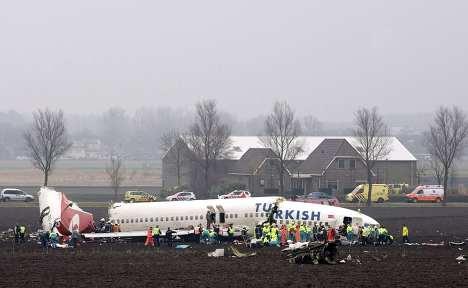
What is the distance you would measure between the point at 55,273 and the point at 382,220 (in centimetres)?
4527

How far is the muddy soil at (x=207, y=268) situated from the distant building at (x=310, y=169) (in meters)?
60.8

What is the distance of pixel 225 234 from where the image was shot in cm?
6562

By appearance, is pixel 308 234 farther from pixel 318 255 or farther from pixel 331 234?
pixel 318 255

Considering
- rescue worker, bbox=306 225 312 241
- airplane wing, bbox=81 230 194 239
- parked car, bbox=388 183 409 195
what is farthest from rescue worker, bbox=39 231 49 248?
parked car, bbox=388 183 409 195

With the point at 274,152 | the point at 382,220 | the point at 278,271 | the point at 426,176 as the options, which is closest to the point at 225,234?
the point at 278,271

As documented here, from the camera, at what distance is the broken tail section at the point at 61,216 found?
67.0m

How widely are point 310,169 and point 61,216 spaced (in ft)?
222

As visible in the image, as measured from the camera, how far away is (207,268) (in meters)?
48.9

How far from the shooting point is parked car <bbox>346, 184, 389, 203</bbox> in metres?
114

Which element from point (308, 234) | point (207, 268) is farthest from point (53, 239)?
point (207, 268)

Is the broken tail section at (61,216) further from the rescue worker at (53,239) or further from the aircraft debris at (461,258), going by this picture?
the aircraft debris at (461,258)

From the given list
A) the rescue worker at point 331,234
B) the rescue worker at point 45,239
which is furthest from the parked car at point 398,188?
the rescue worker at point 45,239

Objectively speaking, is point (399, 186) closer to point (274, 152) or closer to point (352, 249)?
point (274, 152)

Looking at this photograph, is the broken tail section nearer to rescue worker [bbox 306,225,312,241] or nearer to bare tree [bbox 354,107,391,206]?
rescue worker [bbox 306,225,312,241]
